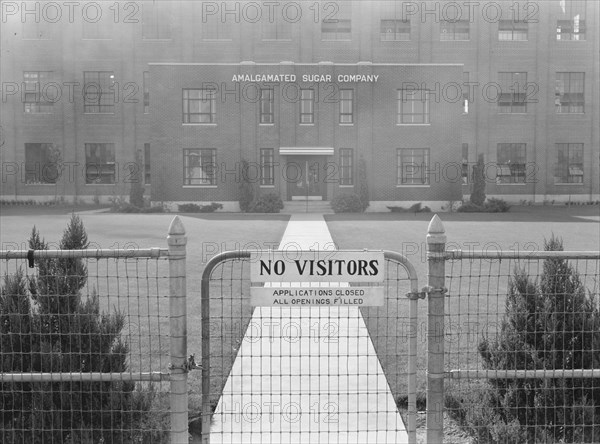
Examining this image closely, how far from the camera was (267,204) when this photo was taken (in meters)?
31.5

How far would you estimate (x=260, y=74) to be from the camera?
33344 mm

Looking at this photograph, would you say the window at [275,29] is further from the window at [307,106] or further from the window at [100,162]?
the window at [100,162]

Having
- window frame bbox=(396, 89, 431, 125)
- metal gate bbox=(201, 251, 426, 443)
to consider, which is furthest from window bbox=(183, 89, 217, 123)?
metal gate bbox=(201, 251, 426, 443)

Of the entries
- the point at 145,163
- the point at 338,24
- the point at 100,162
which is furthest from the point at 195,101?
the point at 338,24

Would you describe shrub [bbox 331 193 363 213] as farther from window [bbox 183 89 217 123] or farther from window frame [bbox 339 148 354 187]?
window [bbox 183 89 217 123]

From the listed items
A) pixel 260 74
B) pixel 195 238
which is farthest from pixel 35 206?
pixel 195 238

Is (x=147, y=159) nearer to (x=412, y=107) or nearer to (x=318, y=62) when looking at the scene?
(x=318, y=62)

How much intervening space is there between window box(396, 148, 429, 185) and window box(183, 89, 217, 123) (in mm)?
9035

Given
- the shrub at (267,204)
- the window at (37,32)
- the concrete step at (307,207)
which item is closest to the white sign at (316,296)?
the shrub at (267,204)

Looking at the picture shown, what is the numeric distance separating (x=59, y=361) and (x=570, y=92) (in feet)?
128

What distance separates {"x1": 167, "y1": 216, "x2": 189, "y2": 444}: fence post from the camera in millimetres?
3820

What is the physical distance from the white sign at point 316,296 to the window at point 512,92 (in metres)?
36.9

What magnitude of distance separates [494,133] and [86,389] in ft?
120

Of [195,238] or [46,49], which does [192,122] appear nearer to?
[46,49]
